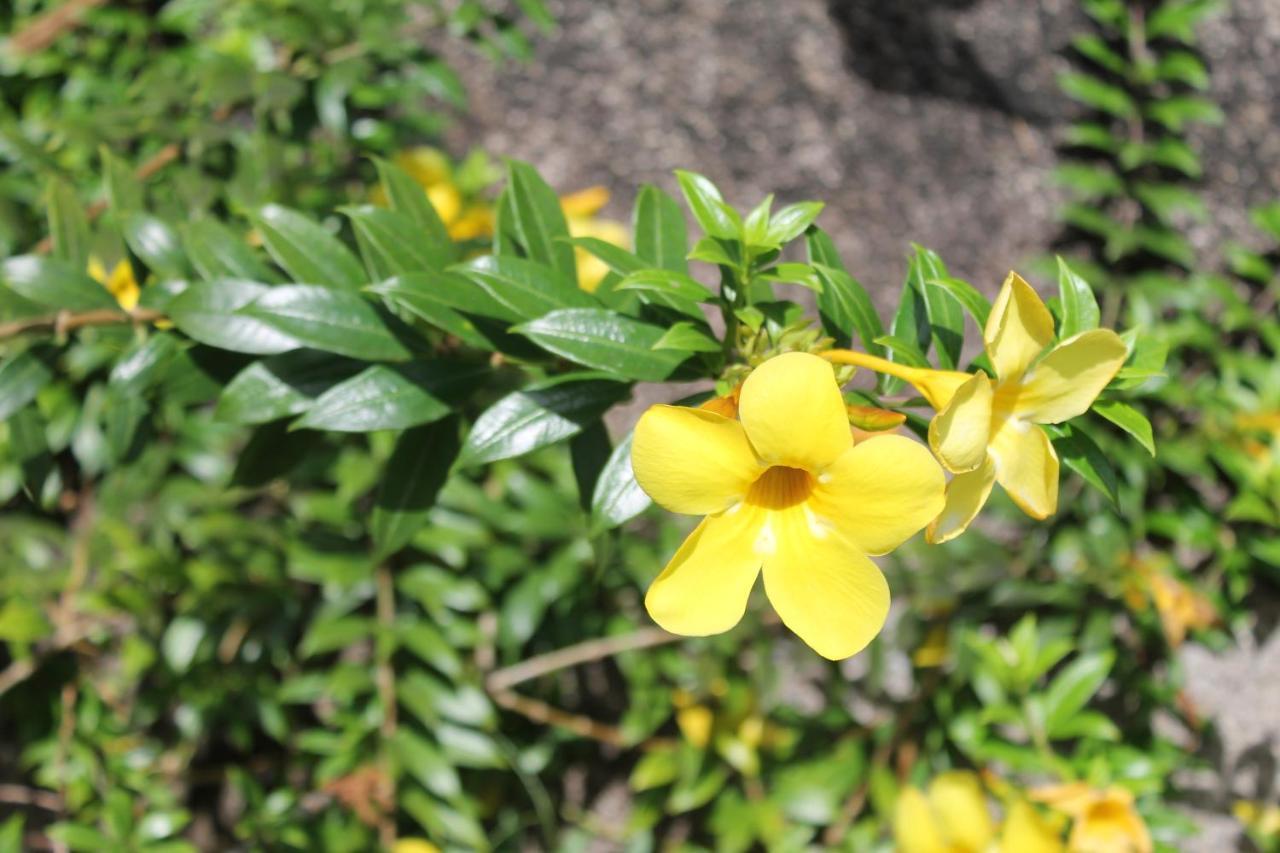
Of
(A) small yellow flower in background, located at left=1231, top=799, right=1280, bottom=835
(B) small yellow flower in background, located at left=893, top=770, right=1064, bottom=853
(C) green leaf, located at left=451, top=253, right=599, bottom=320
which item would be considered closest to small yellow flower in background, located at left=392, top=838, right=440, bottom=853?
(B) small yellow flower in background, located at left=893, top=770, right=1064, bottom=853

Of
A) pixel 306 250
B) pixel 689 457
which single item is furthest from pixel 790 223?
pixel 306 250

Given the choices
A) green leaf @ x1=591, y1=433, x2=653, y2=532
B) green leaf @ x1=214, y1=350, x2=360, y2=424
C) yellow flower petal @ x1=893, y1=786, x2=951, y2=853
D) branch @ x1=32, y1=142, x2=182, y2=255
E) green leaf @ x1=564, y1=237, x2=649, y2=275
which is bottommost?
yellow flower petal @ x1=893, y1=786, x2=951, y2=853

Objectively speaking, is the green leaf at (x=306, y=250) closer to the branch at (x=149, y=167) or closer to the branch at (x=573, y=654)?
the branch at (x=149, y=167)

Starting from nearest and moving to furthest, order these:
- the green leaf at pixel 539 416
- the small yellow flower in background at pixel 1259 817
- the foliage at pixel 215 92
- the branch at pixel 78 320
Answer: the green leaf at pixel 539 416 < the branch at pixel 78 320 < the foliage at pixel 215 92 < the small yellow flower in background at pixel 1259 817

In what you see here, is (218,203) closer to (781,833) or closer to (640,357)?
(640,357)

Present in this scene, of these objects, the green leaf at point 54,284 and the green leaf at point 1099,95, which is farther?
the green leaf at point 1099,95

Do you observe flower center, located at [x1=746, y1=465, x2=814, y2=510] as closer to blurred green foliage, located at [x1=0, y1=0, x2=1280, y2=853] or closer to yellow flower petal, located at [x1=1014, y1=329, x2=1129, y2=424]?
yellow flower petal, located at [x1=1014, y1=329, x2=1129, y2=424]

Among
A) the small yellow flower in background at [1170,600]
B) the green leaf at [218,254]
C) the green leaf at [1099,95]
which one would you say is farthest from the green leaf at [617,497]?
the green leaf at [1099,95]

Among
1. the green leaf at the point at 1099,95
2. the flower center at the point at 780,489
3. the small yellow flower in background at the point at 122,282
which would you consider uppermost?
the flower center at the point at 780,489
